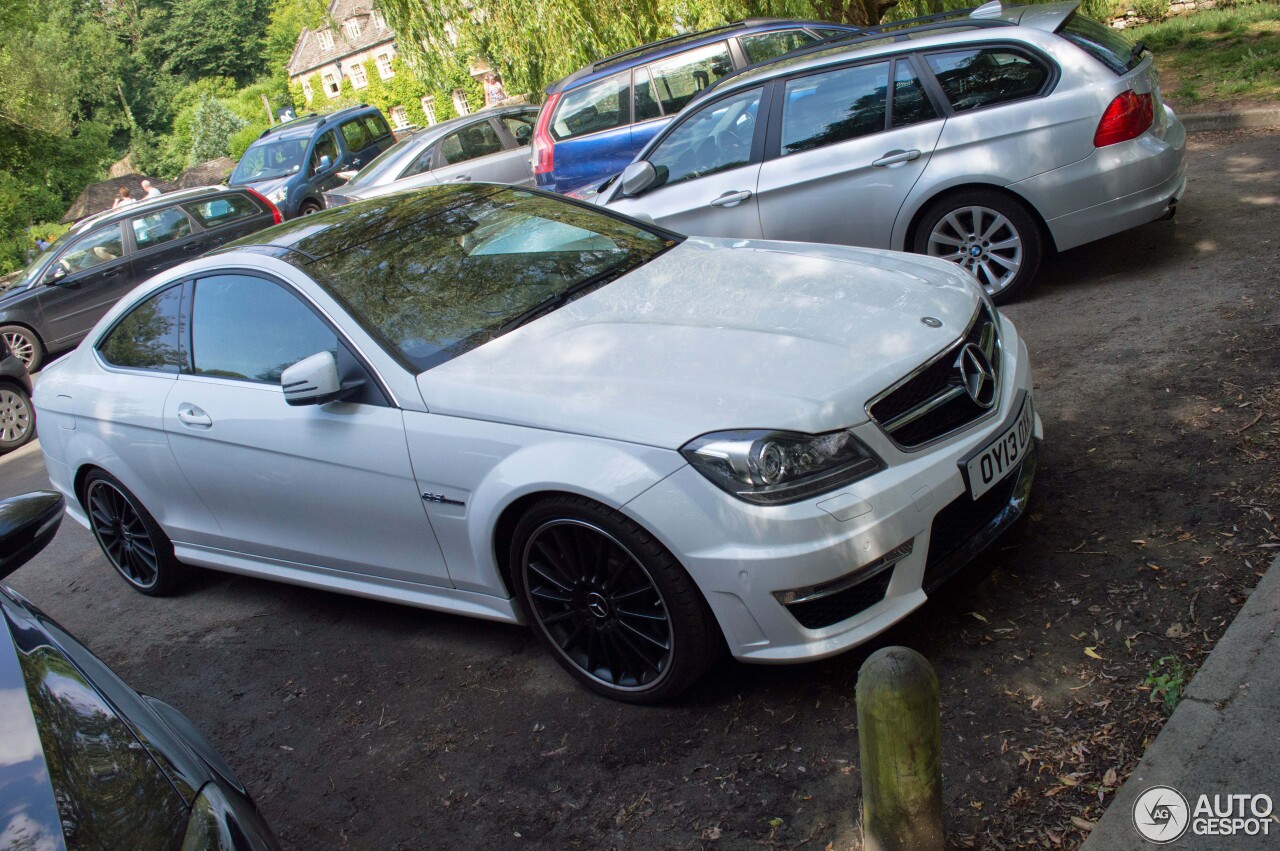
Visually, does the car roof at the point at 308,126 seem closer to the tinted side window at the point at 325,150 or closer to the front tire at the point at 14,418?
the tinted side window at the point at 325,150

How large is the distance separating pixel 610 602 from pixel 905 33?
4.80 m

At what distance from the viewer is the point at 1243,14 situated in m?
15.3

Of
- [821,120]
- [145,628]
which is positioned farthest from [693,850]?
[821,120]

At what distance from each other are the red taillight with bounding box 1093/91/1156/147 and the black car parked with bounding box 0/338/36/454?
9.60 metres

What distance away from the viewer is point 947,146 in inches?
250

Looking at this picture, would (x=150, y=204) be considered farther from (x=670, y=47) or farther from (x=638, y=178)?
(x=638, y=178)

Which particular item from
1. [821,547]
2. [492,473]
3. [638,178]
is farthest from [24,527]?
[638,178]

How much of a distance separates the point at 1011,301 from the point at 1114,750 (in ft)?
Answer: 13.6

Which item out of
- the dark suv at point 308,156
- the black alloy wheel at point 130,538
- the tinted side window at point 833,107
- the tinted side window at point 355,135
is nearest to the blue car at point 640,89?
the tinted side window at point 833,107

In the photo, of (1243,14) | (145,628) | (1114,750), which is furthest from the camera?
(1243,14)

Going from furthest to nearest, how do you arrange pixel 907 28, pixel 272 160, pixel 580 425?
pixel 272 160
pixel 907 28
pixel 580 425

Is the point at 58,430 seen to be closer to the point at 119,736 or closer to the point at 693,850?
the point at 119,736

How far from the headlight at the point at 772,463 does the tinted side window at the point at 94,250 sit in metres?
13.0

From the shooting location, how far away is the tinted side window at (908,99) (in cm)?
650
